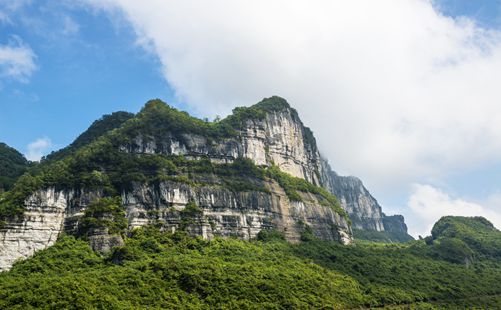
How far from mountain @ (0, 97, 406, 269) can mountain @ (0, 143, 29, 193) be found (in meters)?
4.93

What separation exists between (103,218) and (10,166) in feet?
135

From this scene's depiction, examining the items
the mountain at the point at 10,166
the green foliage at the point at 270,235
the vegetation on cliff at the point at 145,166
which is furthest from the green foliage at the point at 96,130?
the green foliage at the point at 270,235

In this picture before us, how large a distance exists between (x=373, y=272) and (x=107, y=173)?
47.0 m

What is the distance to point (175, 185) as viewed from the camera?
80812mm

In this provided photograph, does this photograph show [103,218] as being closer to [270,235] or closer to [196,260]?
[196,260]

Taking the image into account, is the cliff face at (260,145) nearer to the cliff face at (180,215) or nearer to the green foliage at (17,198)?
the cliff face at (180,215)

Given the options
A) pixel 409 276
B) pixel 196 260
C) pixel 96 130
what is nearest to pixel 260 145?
pixel 96 130

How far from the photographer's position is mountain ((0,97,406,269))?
6806 centimetres

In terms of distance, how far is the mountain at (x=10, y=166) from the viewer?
84188mm

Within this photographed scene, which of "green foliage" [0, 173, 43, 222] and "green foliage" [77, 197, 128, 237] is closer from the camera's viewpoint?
"green foliage" [0, 173, 43, 222]

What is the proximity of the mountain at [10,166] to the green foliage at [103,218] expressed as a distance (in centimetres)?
2206

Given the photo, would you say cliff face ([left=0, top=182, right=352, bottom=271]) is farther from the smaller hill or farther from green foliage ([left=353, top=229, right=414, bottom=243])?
green foliage ([left=353, top=229, right=414, bottom=243])

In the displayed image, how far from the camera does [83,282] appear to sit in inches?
1972

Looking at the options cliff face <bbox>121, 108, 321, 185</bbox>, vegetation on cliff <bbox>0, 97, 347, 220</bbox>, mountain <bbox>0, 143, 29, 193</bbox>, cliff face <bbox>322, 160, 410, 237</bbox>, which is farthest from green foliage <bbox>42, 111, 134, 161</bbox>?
cliff face <bbox>322, 160, 410, 237</bbox>
